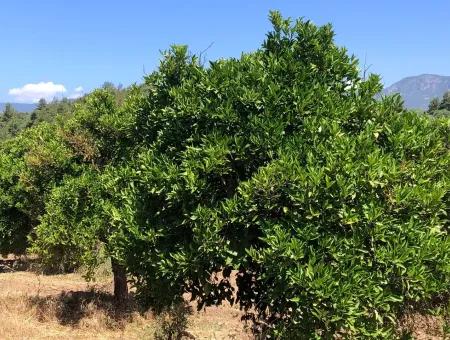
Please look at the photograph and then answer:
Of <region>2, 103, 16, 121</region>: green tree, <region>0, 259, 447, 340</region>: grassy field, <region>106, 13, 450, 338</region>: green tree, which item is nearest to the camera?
<region>106, 13, 450, 338</region>: green tree

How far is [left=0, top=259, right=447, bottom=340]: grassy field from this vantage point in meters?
13.5

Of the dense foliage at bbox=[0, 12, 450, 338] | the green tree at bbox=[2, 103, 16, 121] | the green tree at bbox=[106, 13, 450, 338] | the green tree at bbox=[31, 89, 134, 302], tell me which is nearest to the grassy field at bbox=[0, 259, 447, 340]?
the green tree at bbox=[31, 89, 134, 302]

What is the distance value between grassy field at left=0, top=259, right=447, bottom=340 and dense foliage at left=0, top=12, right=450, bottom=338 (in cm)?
602

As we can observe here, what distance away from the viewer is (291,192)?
19.3 ft

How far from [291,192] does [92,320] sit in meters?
12.2

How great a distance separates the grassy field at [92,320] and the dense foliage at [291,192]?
237 inches

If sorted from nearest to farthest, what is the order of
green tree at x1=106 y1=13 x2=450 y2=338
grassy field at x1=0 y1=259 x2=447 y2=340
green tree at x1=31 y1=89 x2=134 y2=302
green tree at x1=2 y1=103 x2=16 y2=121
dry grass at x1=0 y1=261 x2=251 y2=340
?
green tree at x1=106 y1=13 x2=450 y2=338 → grassy field at x1=0 y1=259 x2=447 y2=340 → dry grass at x1=0 y1=261 x2=251 y2=340 → green tree at x1=31 y1=89 x2=134 y2=302 → green tree at x1=2 y1=103 x2=16 y2=121

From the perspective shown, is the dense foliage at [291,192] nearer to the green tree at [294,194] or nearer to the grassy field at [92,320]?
the green tree at [294,194]

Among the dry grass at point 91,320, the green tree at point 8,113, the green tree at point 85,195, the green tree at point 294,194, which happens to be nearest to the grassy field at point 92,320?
the dry grass at point 91,320

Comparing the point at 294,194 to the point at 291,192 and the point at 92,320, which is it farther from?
the point at 92,320

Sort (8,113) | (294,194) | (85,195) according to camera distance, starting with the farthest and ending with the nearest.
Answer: (8,113) < (85,195) < (294,194)

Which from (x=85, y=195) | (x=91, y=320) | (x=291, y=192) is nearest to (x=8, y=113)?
(x=91, y=320)

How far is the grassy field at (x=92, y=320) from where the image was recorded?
532 inches

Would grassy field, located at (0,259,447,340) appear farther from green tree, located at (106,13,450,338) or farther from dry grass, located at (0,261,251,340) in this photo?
green tree, located at (106,13,450,338)
